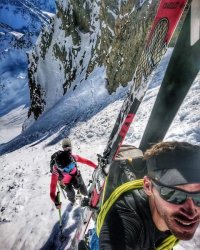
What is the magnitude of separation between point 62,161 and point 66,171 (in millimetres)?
353

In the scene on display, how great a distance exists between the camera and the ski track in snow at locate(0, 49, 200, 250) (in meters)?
6.75

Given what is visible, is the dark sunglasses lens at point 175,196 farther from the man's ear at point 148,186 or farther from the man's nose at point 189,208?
the man's ear at point 148,186

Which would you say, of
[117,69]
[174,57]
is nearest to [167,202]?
[174,57]

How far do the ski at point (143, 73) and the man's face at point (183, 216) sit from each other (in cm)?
190

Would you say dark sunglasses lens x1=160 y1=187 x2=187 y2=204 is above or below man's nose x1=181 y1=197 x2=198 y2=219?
above

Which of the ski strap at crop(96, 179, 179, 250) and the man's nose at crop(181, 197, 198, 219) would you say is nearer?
the man's nose at crop(181, 197, 198, 219)

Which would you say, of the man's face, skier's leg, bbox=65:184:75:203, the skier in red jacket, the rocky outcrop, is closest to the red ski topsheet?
the man's face

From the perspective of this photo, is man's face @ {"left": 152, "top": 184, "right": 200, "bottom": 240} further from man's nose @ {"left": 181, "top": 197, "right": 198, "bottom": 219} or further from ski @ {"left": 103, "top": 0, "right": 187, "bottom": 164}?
ski @ {"left": 103, "top": 0, "right": 187, "bottom": 164}

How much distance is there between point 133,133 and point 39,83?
20.3m

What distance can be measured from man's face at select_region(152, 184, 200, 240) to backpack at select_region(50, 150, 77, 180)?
472 centimetres

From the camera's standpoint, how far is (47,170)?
10.5 meters

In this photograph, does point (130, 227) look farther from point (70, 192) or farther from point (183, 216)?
point (70, 192)

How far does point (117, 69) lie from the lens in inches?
606

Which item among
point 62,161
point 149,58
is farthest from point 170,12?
point 62,161
